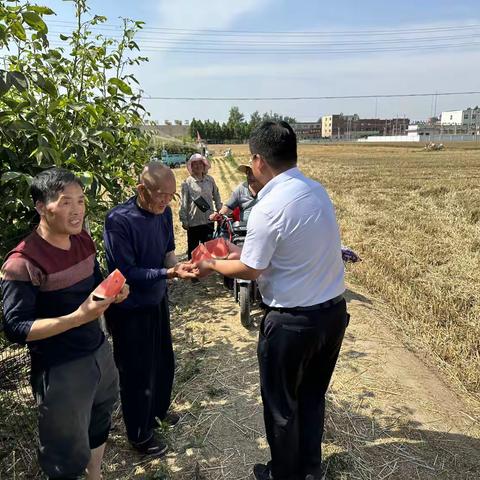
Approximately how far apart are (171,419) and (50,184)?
6.71 ft

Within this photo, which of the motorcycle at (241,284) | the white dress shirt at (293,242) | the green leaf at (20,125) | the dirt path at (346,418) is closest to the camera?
the green leaf at (20,125)

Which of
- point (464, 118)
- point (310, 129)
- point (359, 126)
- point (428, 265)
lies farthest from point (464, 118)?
point (428, 265)

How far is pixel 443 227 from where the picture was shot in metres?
8.81

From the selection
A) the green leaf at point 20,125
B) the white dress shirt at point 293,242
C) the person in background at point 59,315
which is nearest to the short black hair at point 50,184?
the person in background at point 59,315

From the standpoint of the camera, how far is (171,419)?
10.5 feet

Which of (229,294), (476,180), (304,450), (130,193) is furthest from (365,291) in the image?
(476,180)

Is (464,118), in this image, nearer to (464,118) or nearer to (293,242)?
(464,118)

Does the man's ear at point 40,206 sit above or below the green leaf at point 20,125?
below

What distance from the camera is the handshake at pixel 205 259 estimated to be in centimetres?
251

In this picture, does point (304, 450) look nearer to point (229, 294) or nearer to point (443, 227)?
point (229, 294)

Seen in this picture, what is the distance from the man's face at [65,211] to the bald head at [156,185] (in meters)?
0.59

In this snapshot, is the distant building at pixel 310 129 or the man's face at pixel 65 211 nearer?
the man's face at pixel 65 211

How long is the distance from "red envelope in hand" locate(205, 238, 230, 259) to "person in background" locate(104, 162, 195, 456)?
0.17 metres

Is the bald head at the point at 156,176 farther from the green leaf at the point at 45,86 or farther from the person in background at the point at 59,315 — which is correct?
the green leaf at the point at 45,86
